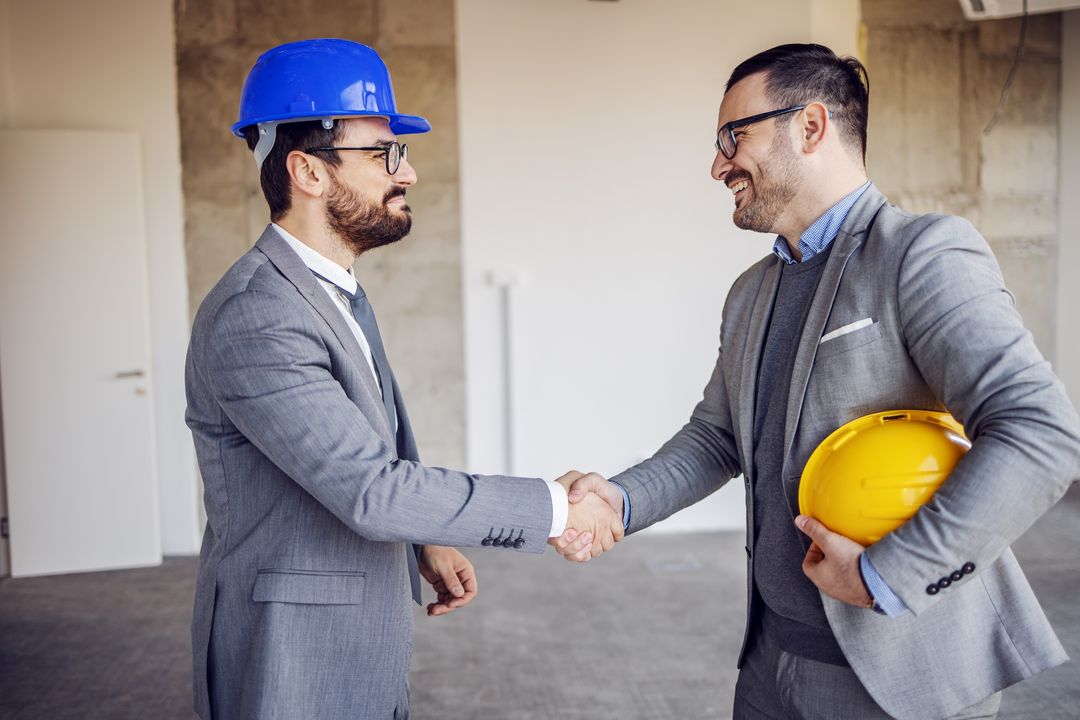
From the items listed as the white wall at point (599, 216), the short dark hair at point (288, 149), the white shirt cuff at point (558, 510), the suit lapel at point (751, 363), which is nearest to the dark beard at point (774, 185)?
the suit lapel at point (751, 363)

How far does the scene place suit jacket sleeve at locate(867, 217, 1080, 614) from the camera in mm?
1312

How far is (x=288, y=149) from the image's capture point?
6.21 feet

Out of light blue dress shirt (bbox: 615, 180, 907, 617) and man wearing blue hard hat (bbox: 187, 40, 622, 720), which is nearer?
man wearing blue hard hat (bbox: 187, 40, 622, 720)

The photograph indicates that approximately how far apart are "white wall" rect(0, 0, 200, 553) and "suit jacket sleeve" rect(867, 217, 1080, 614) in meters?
4.69

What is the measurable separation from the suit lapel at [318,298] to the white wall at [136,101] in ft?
12.4

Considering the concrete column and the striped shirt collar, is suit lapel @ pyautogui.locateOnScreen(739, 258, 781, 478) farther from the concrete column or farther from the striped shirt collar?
the concrete column

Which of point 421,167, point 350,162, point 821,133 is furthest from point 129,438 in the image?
point 821,133

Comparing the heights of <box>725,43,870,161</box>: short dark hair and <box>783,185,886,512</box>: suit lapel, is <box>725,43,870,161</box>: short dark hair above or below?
above

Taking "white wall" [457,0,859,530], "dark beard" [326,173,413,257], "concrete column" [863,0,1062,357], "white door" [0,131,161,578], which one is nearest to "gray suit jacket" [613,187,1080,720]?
"dark beard" [326,173,413,257]

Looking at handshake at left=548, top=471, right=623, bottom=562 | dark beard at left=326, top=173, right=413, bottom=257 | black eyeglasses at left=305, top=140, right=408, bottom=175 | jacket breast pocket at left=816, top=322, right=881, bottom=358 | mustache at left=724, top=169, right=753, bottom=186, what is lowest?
handshake at left=548, top=471, right=623, bottom=562

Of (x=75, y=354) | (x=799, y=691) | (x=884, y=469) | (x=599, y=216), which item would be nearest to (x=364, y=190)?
(x=884, y=469)

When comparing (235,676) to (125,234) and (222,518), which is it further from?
(125,234)

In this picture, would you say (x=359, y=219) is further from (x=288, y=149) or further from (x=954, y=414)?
(x=954, y=414)

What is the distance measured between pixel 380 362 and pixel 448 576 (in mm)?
569
